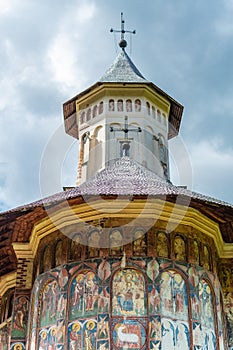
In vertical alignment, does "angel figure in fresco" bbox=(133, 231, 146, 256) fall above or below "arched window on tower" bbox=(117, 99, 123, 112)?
below

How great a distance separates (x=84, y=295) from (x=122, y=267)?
796 mm

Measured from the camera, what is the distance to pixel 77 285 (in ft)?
31.0

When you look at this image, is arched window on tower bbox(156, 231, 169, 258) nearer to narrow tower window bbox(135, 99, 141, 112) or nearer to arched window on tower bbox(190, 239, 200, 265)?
arched window on tower bbox(190, 239, 200, 265)

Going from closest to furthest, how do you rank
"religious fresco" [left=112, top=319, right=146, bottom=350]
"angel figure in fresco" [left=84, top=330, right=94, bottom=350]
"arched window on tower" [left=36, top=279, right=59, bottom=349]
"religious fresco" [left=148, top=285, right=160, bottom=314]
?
"religious fresco" [left=112, top=319, right=146, bottom=350]
"angel figure in fresco" [left=84, top=330, right=94, bottom=350]
"religious fresco" [left=148, top=285, right=160, bottom=314]
"arched window on tower" [left=36, top=279, right=59, bottom=349]

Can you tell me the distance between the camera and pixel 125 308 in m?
9.04

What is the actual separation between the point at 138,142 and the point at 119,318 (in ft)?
25.2

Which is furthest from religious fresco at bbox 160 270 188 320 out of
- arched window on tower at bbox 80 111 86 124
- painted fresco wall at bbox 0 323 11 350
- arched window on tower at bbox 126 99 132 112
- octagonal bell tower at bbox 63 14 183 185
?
arched window on tower at bbox 80 111 86 124

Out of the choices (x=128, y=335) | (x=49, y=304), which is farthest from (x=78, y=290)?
(x=128, y=335)

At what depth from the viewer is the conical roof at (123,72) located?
55.7ft

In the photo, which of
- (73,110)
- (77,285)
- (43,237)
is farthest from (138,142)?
(77,285)

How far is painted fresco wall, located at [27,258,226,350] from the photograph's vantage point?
886cm

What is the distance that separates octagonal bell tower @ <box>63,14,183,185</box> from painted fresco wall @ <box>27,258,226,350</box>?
6125mm

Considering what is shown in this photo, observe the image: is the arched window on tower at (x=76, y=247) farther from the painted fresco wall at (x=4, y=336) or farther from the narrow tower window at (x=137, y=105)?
the narrow tower window at (x=137, y=105)

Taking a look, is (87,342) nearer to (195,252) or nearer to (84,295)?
(84,295)
